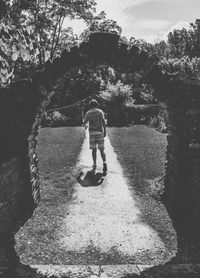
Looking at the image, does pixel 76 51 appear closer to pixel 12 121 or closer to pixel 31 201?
pixel 12 121

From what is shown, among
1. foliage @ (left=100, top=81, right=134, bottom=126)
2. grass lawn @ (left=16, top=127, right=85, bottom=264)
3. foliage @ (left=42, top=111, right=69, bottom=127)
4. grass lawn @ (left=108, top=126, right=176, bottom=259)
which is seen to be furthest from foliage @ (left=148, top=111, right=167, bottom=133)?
grass lawn @ (left=16, top=127, right=85, bottom=264)

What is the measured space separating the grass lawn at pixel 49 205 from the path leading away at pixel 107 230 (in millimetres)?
204

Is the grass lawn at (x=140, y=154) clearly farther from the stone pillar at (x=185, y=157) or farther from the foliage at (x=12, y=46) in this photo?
the foliage at (x=12, y=46)

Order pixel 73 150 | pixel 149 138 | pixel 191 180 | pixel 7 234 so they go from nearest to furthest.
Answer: pixel 7 234 < pixel 191 180 < pixel 73 150 < pixel 149 138

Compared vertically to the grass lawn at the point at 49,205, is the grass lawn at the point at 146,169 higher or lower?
lower

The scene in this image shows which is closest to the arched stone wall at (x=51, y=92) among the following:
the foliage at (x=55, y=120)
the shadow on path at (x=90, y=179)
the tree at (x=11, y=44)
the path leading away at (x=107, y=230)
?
the tree at (x=11, y=44)

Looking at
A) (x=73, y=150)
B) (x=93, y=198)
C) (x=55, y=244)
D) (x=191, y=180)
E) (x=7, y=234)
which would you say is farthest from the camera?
(x=73, y=150)

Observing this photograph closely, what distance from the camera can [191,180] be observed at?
19.5 feet

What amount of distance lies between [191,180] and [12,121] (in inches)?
144

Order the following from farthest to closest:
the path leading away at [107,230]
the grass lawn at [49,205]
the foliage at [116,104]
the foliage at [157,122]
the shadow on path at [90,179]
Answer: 1. the foliage at [116,104]
2. the foliage at [157,122]
3. the shadow on path at [90,179]
4. the grass lawn at [49,205]
5. the path leading away at [107,230]

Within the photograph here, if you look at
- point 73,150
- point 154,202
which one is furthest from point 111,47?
point 73,150

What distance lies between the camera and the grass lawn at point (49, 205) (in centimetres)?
488

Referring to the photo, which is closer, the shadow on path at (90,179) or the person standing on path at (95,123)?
the shadow on path at (90,179)

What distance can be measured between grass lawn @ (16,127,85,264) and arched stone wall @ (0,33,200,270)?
34 centimetres
